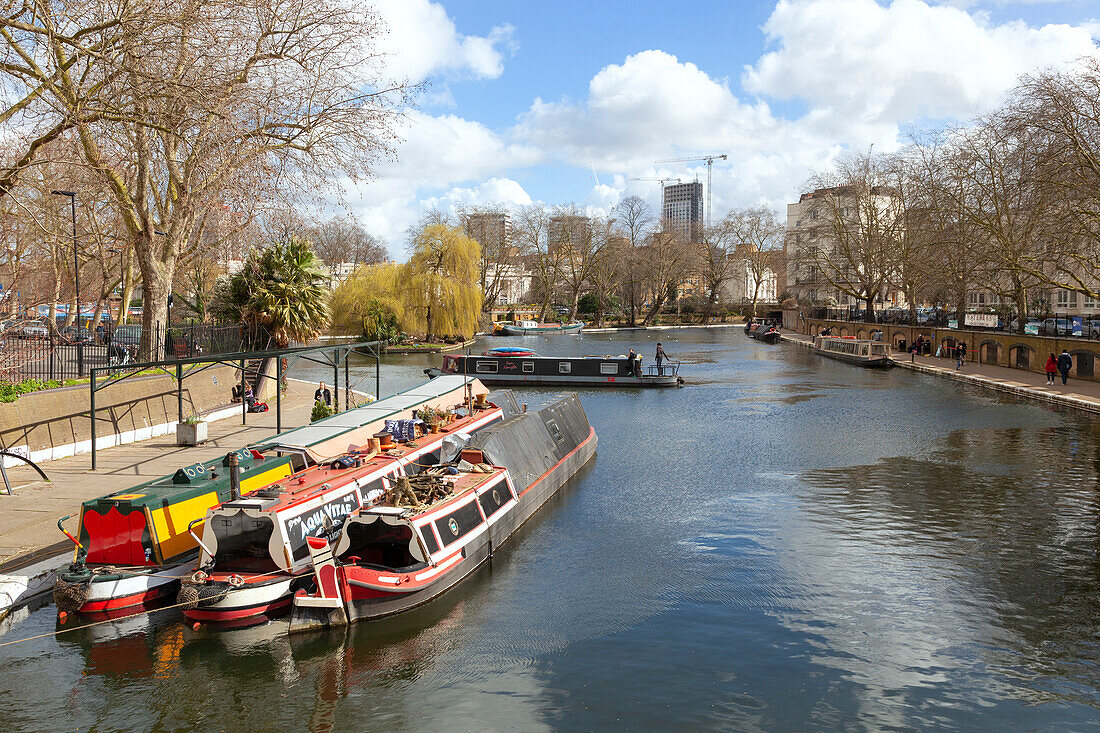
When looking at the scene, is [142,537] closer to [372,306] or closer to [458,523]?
[458,523]

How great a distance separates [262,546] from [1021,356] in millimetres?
51535

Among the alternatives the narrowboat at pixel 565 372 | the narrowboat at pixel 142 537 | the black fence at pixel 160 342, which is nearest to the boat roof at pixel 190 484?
the narrowboat at pixel 142 537

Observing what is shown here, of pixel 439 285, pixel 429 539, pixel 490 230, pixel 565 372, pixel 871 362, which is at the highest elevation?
pixel 490 230

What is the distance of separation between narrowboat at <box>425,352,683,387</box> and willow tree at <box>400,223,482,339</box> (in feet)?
71.2

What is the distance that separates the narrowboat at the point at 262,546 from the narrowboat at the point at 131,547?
64 cm

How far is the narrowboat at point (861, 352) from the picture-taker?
190 feet

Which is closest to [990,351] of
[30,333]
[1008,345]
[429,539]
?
[1008,345]

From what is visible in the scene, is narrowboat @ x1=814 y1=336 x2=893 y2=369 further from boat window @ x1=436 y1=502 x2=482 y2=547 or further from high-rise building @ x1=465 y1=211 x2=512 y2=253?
high-rise building @ x1=465 y1=211 x2=512 y2=253

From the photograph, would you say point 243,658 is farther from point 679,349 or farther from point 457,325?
point 679,349

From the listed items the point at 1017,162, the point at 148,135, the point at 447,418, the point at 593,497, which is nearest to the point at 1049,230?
the point at 1017,162

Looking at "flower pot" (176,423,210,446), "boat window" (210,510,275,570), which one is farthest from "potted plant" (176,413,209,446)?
"boat window" (210,510,275,570)

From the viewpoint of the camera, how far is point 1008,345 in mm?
51844

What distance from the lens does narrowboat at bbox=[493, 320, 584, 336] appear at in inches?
3907

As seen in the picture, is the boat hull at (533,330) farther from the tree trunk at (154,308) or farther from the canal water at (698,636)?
the canal water at (698,636)
